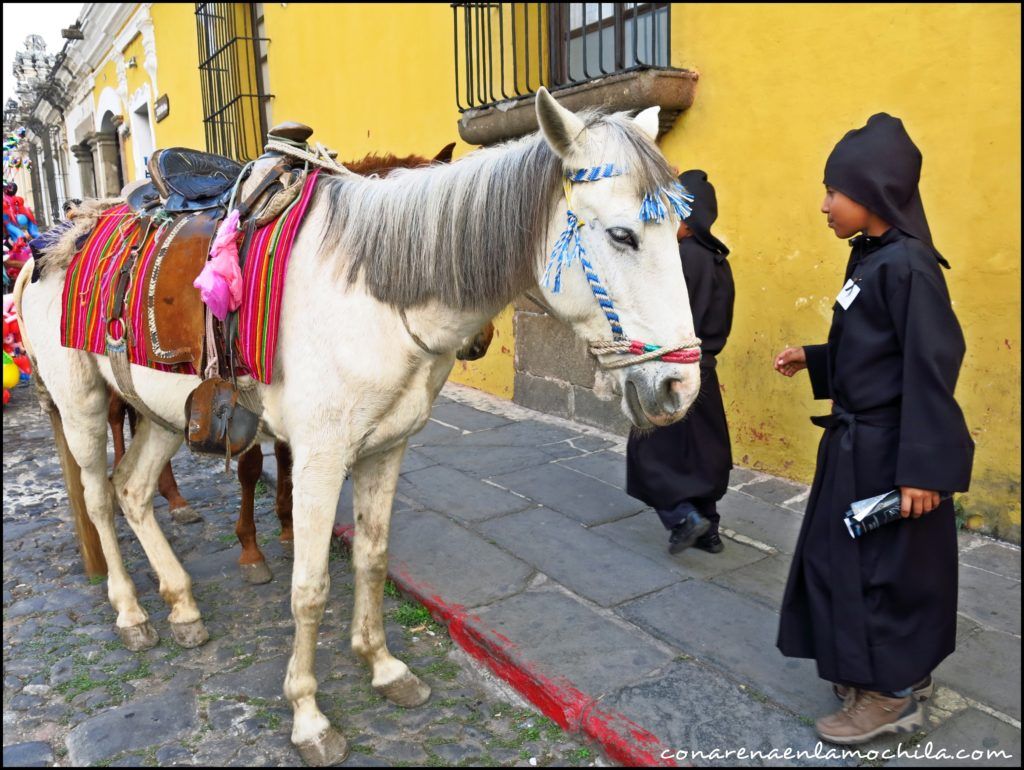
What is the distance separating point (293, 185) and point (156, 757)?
71.9 inches

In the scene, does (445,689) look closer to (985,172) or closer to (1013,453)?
(1013,453)

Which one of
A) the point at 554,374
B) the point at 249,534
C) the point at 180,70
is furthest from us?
the point at 180,70

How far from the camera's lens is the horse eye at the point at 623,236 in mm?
1762

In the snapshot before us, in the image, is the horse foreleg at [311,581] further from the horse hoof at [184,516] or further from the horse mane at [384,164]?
the horse hoof at [184,516]

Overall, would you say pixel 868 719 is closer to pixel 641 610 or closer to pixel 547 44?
pixel 641 610

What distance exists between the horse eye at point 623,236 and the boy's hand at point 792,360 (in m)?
0.93

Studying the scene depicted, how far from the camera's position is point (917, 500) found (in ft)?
6.31

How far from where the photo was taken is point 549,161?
1.89m

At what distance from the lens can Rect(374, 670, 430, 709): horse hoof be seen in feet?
8.20

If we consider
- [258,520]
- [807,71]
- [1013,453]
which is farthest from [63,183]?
[1013,453]

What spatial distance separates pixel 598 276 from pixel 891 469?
100 cm

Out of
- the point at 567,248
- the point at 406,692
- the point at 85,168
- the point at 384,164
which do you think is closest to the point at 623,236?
the point at 567,248

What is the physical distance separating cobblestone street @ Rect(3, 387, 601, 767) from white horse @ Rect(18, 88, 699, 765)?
16 centimetres

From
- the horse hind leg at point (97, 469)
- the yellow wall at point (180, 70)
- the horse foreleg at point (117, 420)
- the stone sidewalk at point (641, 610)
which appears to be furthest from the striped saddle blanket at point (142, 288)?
the yellow wall at point (180, 70)
